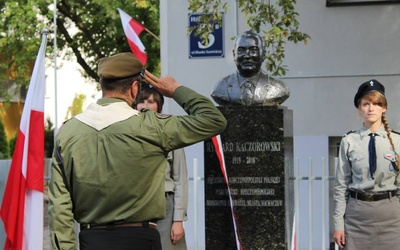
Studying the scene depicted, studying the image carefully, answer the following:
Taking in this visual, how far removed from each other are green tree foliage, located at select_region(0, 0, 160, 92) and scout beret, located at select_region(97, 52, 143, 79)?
1708cm

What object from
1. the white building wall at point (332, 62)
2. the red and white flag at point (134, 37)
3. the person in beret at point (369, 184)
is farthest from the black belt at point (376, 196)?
the red and white flag at point (134, 37)

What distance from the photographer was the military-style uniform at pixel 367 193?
6.61m

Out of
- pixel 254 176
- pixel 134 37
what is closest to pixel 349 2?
pixel 134 37

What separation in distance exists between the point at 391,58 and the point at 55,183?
322 inches

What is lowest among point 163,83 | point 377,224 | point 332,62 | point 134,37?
point 377,224

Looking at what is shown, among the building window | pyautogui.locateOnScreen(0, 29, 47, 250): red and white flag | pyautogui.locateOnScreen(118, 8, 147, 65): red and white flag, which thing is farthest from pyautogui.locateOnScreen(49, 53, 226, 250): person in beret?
pyautogui.locateOnScreen(118, 8, 147, 65): red and white flag

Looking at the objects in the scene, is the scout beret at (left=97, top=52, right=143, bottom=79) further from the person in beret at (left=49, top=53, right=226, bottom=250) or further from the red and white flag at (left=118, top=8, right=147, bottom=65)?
the red and white flag at (left=118, top=8, right=147, bottom=65)

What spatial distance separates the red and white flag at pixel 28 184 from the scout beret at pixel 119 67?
13.2ft

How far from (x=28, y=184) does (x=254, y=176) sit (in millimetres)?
2287

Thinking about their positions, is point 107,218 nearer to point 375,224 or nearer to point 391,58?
point 375,224

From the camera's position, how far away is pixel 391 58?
466 inches

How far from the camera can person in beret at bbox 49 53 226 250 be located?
4.35 m

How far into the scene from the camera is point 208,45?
1205 cm

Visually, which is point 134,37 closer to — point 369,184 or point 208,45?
point 208,45
